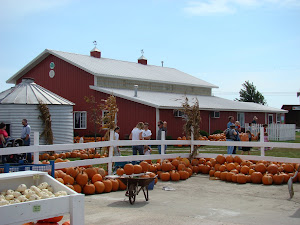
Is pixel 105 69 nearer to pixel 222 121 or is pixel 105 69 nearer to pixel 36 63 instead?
pixel 36 63

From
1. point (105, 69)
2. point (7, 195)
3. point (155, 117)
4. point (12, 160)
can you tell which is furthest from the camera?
point (105, 69)

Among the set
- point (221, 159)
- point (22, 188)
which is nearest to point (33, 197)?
point (22, 188)

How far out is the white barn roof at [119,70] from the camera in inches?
1211

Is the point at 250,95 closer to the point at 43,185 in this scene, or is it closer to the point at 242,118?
the point at 242,118

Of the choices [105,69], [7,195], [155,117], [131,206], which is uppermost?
[105,69]

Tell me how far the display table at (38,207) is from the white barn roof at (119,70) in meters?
24.2

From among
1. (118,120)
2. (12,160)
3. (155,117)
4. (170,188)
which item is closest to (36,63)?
(118,120)

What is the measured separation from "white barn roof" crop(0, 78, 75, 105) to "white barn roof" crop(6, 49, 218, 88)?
23.3ft

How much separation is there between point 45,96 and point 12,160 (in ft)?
30.8

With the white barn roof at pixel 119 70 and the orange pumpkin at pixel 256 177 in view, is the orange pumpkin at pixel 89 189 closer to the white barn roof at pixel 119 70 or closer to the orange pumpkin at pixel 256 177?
the orange pumpkin at pixel 256 177

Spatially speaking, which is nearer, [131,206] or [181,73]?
[131,206]

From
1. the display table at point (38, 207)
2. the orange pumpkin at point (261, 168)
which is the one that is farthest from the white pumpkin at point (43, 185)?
the orange pumpkin at point (261, 168)

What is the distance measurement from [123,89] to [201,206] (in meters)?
24.0

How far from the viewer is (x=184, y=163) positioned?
13.2m
